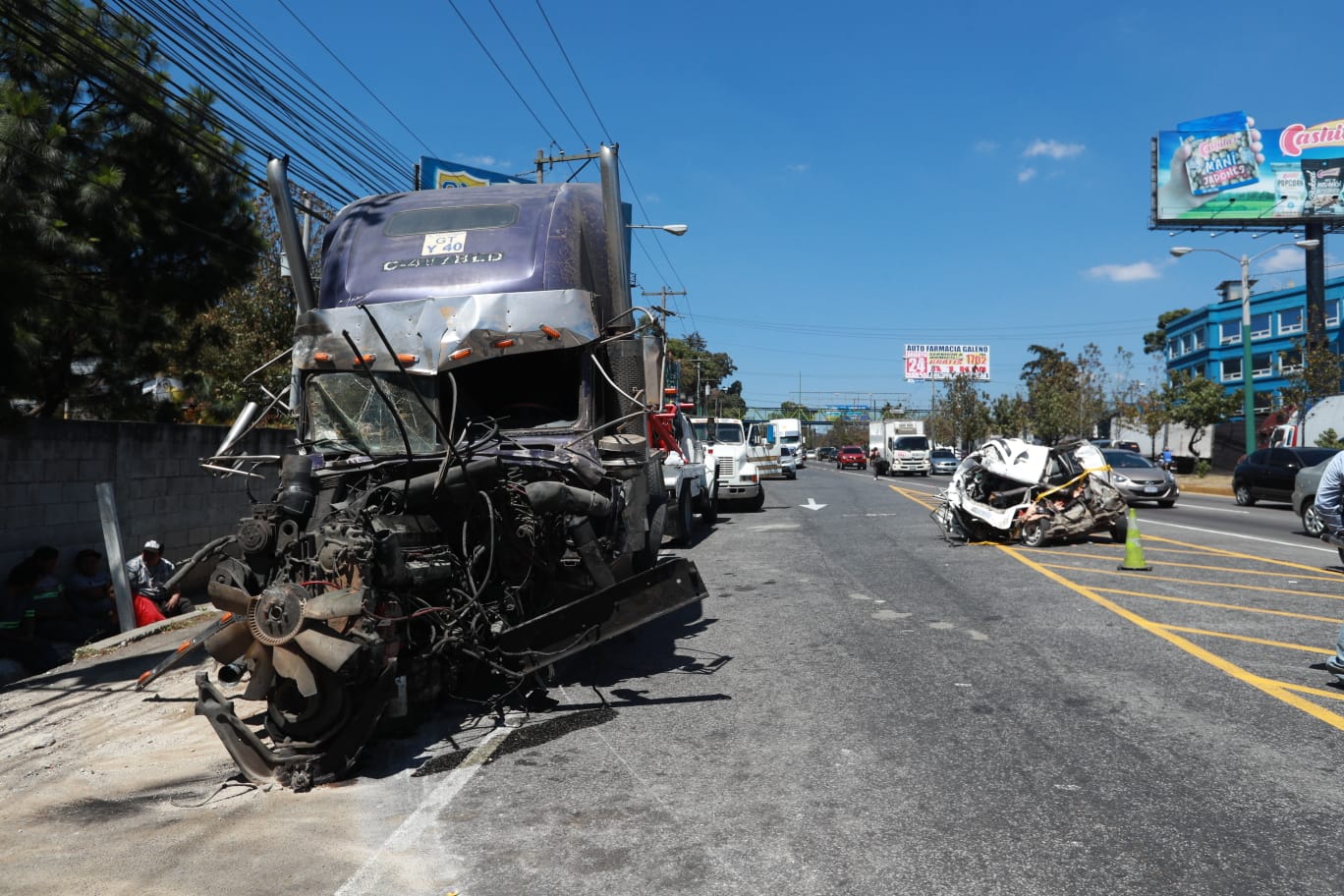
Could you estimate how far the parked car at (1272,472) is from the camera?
70.7ft

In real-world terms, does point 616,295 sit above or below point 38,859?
above

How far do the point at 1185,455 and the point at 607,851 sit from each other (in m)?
50.9

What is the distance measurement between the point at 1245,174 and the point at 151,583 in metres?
50.9

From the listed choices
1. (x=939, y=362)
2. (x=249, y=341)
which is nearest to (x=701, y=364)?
(x=939, y=362)

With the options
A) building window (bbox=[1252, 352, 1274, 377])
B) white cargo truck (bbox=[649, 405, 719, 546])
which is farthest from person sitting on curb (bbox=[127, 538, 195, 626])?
building window (bbox=[1252, 352, 1274, 377])

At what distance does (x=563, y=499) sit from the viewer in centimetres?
649

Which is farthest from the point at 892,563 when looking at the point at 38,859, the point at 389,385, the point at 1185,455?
the point at 1185,455

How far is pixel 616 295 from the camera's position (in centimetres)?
779

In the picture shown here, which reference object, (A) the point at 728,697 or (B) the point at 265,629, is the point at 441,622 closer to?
(B) the point at 265,629

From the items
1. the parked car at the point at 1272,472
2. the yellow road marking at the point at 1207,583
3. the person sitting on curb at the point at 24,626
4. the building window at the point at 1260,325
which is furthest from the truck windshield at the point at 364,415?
the building window at the point at 1260,325

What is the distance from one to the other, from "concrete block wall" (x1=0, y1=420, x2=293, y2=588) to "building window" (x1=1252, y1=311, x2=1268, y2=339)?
55781 mm

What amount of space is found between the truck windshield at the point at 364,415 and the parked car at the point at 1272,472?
2041 centimetres

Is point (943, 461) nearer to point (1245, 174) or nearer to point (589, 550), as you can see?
point (1245, 174)

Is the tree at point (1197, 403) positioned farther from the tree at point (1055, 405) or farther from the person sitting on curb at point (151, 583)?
the person sitting on curb at point (151, 583)
